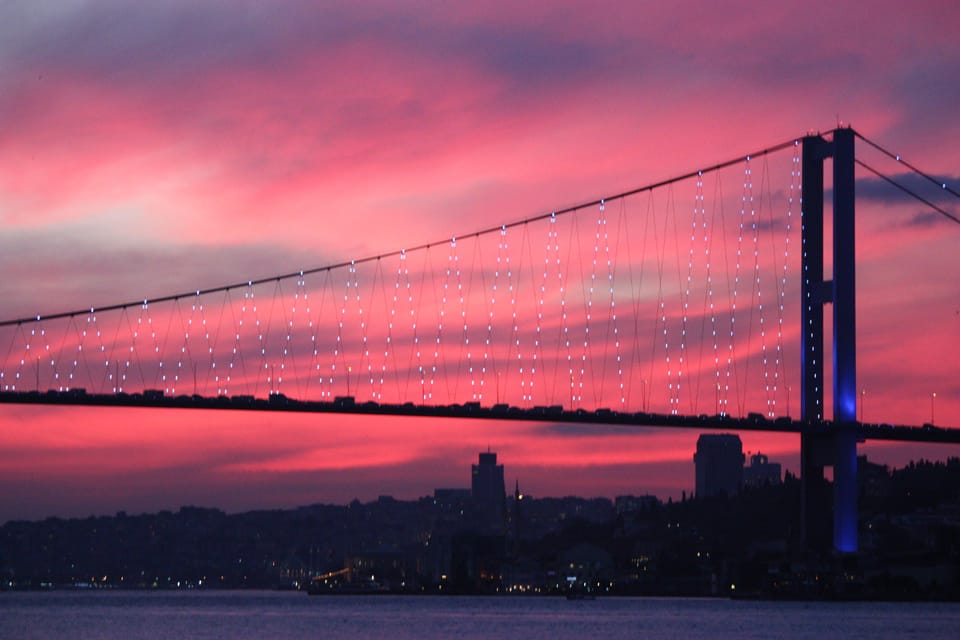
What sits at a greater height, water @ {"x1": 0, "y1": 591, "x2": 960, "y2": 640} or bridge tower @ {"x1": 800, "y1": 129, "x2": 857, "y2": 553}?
bridge tower @ {"x1": 800, "y1": 129, "x2": 857, "y2": 553}

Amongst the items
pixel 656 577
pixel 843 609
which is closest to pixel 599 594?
pixel 656 577

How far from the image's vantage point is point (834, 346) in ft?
167

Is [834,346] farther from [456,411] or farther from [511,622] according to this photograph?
[511,622]

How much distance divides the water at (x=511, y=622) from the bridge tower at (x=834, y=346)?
3.51 m

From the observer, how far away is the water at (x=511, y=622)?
53062 millimetres

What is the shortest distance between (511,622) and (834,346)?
56.0ft

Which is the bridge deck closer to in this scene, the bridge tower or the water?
the bridge tower

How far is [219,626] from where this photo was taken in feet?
196

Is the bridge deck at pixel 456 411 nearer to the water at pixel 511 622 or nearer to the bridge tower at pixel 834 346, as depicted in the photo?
the bridge tower at pixel 834 346

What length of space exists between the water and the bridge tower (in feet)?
11.5

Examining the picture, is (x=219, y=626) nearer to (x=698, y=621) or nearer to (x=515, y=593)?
(x=698, y=621)

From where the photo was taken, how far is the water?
5306cm

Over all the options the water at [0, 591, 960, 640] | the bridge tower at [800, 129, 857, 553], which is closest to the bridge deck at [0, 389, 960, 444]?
the bridge tower at [800, 129, 857, 553]

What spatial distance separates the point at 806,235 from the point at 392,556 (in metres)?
78.1
